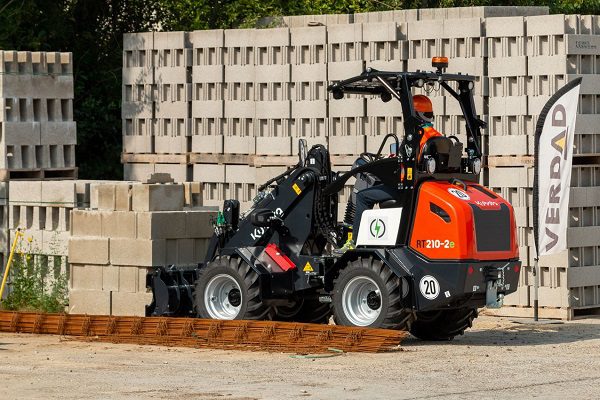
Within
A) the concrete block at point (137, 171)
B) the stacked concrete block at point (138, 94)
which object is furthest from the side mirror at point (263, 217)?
the stacked concrete block at point (138, 94)

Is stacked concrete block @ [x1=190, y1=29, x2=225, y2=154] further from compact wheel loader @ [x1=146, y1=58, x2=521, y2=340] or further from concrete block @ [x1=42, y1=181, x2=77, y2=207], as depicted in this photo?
compact wheel loader @ [x1=146, y1=58, x2=521, y2=340]

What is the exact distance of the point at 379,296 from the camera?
14031 millimetres

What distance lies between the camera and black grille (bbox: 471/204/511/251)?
13.8 meters

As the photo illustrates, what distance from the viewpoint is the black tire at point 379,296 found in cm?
1379

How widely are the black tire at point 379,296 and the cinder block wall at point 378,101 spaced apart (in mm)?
3502

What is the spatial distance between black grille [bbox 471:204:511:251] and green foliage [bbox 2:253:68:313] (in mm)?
5391

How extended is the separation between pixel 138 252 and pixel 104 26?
1015cm

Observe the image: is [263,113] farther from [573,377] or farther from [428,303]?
[573,377]

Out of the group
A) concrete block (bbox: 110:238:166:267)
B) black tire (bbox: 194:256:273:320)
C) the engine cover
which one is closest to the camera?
the engine cover

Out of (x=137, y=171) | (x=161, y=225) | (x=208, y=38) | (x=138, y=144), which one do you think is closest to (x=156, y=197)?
(x=161, y=225)

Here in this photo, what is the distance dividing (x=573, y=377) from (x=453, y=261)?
216 cm

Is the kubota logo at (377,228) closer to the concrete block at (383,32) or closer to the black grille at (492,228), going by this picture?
the black grille at (492,228)

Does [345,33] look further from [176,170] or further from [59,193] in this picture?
[59,193]

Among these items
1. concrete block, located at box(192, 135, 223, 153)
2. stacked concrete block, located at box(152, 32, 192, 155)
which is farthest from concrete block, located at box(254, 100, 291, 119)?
stacked concrete block, located at box(152, 32, 192, 155)
